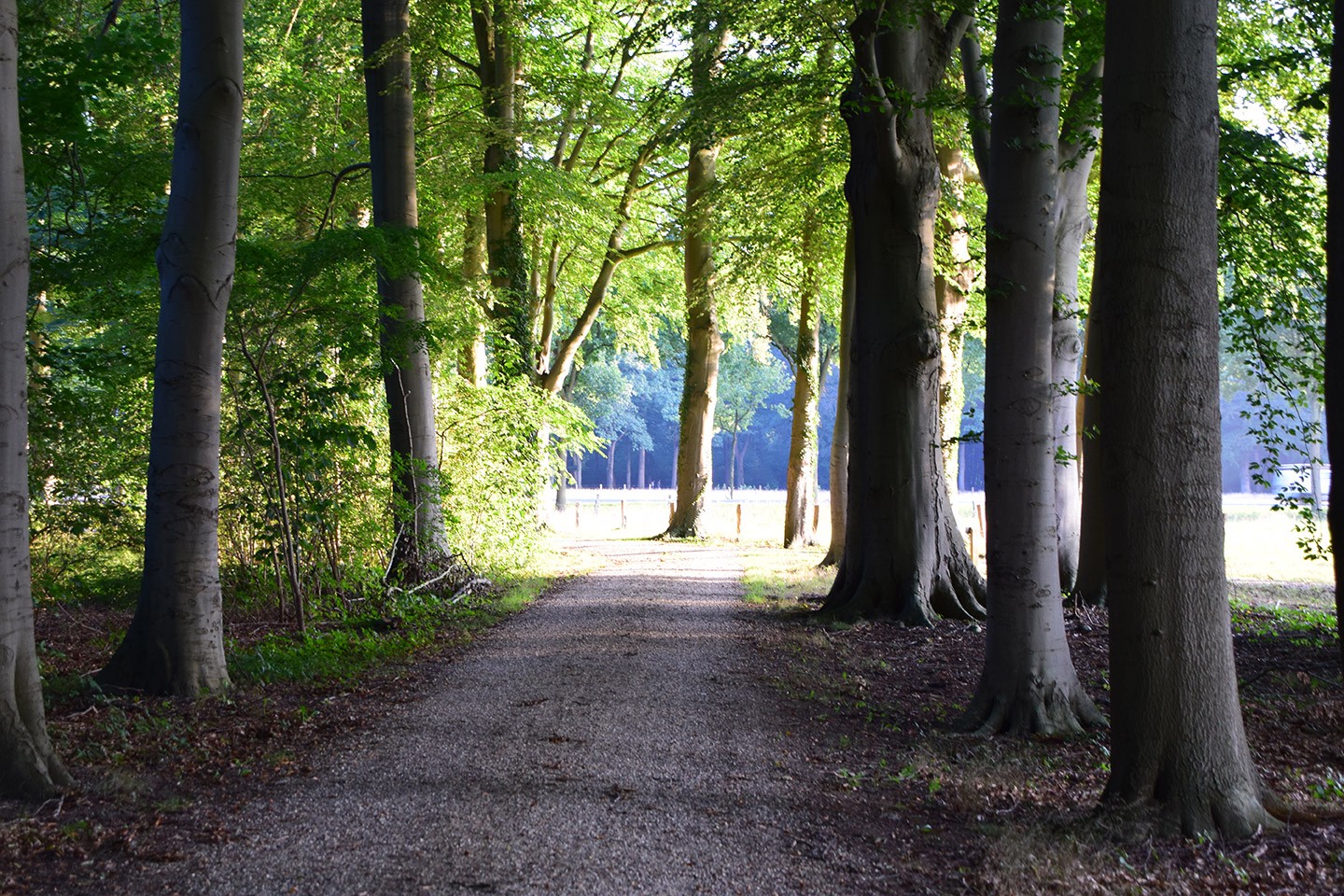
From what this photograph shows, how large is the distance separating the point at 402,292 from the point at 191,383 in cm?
499

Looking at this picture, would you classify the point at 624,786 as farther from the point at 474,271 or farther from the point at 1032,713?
the point at 474,271

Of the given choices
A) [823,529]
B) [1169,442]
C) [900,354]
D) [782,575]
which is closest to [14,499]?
[1169,442]

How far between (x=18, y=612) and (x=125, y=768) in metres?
1.14

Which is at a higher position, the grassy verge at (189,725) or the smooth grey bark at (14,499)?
the smooth grey bark at (14,499)

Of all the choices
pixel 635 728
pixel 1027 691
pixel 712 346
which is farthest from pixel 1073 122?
pixel 712 346

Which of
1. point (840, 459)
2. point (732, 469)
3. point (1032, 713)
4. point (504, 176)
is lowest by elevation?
point (1032, 713)

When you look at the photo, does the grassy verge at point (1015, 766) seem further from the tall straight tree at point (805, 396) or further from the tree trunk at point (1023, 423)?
the tall straight tree at point (805, 396)

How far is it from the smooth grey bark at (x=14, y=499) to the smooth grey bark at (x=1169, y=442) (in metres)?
4.96

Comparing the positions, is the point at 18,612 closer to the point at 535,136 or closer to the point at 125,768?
the point at 125,768

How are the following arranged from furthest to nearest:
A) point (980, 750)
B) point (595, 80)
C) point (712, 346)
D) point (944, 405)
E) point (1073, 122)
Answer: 1. point (712, 346)
2. point (595, 80)
3. point (944, 405)
4. point (1073, 122)
5. point (980, 750)

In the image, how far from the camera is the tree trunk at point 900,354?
1115 cm

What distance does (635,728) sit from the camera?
264 inches

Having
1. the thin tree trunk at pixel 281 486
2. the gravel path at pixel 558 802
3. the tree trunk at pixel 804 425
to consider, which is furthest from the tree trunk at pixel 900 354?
the tree trunk at pixel 804 425

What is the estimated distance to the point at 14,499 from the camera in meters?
4.98
